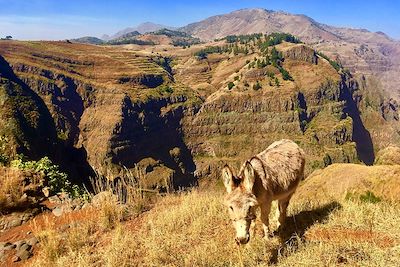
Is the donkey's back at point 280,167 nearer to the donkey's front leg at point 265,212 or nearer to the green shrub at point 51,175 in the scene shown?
the donkey's front leg at point 265,212

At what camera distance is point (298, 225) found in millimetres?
11484

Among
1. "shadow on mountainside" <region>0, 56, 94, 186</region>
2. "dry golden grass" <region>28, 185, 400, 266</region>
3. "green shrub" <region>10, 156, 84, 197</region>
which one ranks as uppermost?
"dry golden grass" <region>28, 185, 400, 266</region>

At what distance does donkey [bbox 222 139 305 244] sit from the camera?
27.6ft

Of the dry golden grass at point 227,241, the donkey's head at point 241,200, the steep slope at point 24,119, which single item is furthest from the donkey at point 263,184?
the steep slope at point 24,119

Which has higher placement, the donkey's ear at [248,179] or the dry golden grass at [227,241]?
the donkey's ear at [248,179]

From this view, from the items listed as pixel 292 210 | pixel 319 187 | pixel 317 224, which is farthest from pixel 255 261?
pixel 319 187

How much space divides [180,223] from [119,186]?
2.71 m

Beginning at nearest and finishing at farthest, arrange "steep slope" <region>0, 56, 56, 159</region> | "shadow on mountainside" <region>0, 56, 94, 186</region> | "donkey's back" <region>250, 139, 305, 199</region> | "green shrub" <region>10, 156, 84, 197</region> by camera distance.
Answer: "donkey's back" <region>250, 139, 305, 199</region> → "green shrub" <region>10, 156, 84, 197</region> → "steep slope" <region>0, 56, 56, 159</region> → "shadow on mountainside" <region>0, 56, 94, 186</region>

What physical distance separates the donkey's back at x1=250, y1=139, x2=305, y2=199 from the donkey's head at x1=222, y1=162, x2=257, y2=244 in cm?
98

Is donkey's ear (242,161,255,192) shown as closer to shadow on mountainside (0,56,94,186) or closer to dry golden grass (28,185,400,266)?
dry golden grass (28,185,400,266)

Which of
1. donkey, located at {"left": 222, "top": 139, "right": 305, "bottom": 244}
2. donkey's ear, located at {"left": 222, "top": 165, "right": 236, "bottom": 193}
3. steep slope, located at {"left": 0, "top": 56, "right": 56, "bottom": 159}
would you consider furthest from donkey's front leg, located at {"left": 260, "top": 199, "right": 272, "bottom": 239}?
steep slope, located at {"left": 0, "top": 56, "right": 56, "bottom": 159}

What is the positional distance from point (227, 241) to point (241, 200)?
6.97 ft

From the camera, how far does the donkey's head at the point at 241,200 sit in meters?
8.27

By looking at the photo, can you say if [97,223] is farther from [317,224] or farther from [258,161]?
[317,224]
